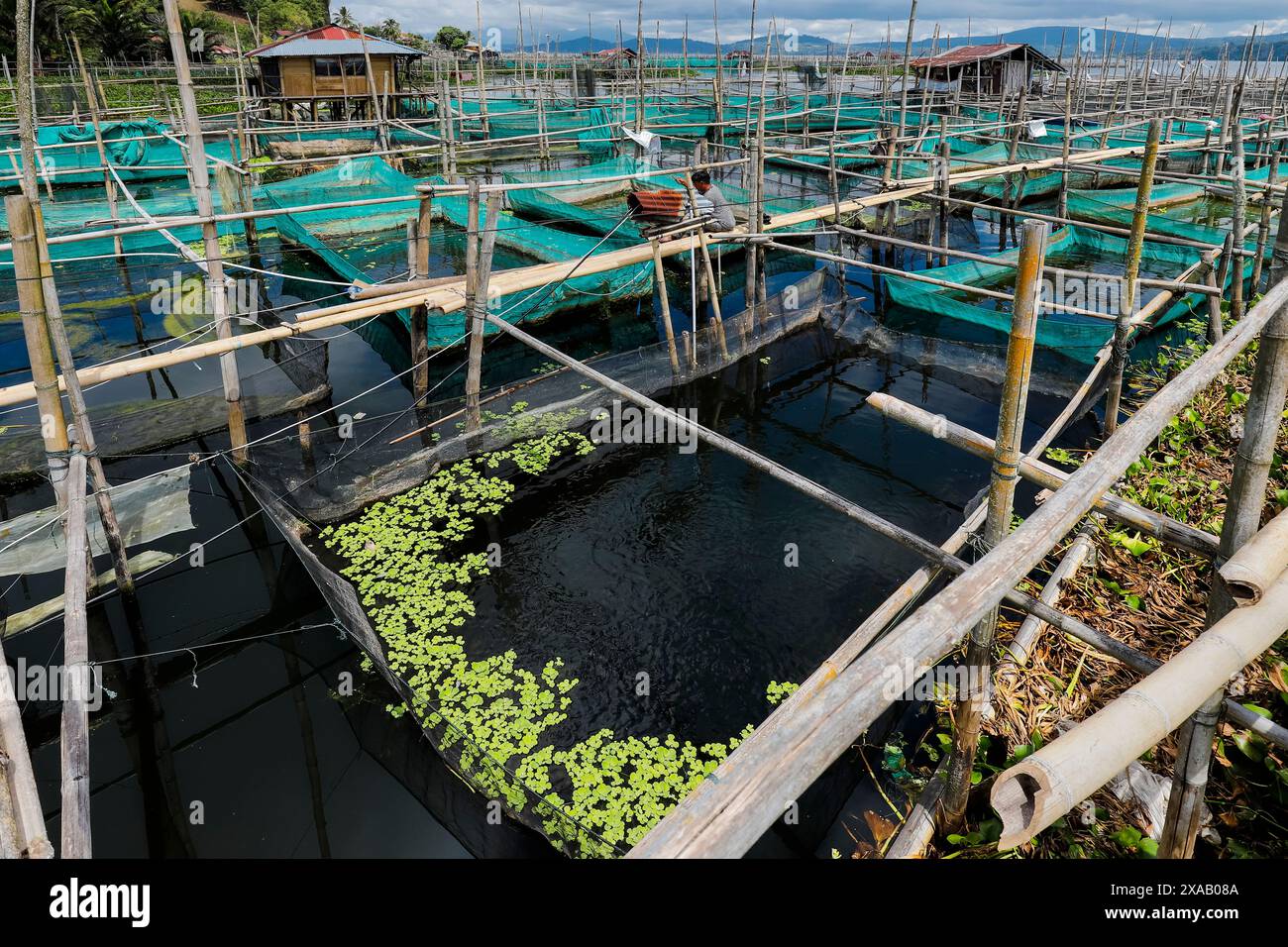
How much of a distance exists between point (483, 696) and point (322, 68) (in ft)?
75.5

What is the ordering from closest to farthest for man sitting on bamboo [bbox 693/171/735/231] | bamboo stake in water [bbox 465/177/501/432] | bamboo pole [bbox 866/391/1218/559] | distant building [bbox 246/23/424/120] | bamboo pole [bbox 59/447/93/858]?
bamboo pole [bbox 59/447/93/858]
bamboo pole [bbox 866/391/1218/559]
bamboo stake in water [bbox 465/177/501/432]
man sitting on bamboo [bbox 693/171/735/231]
distant building [bbox 246/23/424/120]

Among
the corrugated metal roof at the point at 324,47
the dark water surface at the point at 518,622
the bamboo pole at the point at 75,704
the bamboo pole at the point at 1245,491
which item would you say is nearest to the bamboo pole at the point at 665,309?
the dark water surface at the point at 518,622

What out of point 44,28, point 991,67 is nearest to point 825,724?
point 991,67

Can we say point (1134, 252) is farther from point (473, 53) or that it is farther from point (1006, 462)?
point (473, 53)

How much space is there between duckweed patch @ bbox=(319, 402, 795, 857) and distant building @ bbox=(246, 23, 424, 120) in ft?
62.6

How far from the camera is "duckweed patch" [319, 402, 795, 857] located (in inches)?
165

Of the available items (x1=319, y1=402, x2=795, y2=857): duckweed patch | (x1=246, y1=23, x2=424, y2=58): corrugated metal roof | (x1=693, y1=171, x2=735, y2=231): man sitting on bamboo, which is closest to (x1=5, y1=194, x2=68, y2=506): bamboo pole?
(x1=319, y1=402, x2=795, y2=857): duckweed patch

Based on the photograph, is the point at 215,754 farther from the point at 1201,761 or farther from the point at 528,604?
the point at 1201,761

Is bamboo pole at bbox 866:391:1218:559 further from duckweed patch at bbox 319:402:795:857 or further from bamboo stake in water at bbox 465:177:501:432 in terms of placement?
bamboo stake in water at bbox 465:177:501:432

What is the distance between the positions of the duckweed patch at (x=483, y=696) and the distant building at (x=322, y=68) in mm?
19075

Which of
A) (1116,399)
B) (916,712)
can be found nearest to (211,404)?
(916,712)

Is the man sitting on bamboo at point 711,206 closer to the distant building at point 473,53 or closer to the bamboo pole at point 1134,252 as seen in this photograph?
the bamboo pole at point 1134,252

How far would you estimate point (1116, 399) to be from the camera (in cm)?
721

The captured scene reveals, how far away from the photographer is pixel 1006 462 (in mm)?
3078
